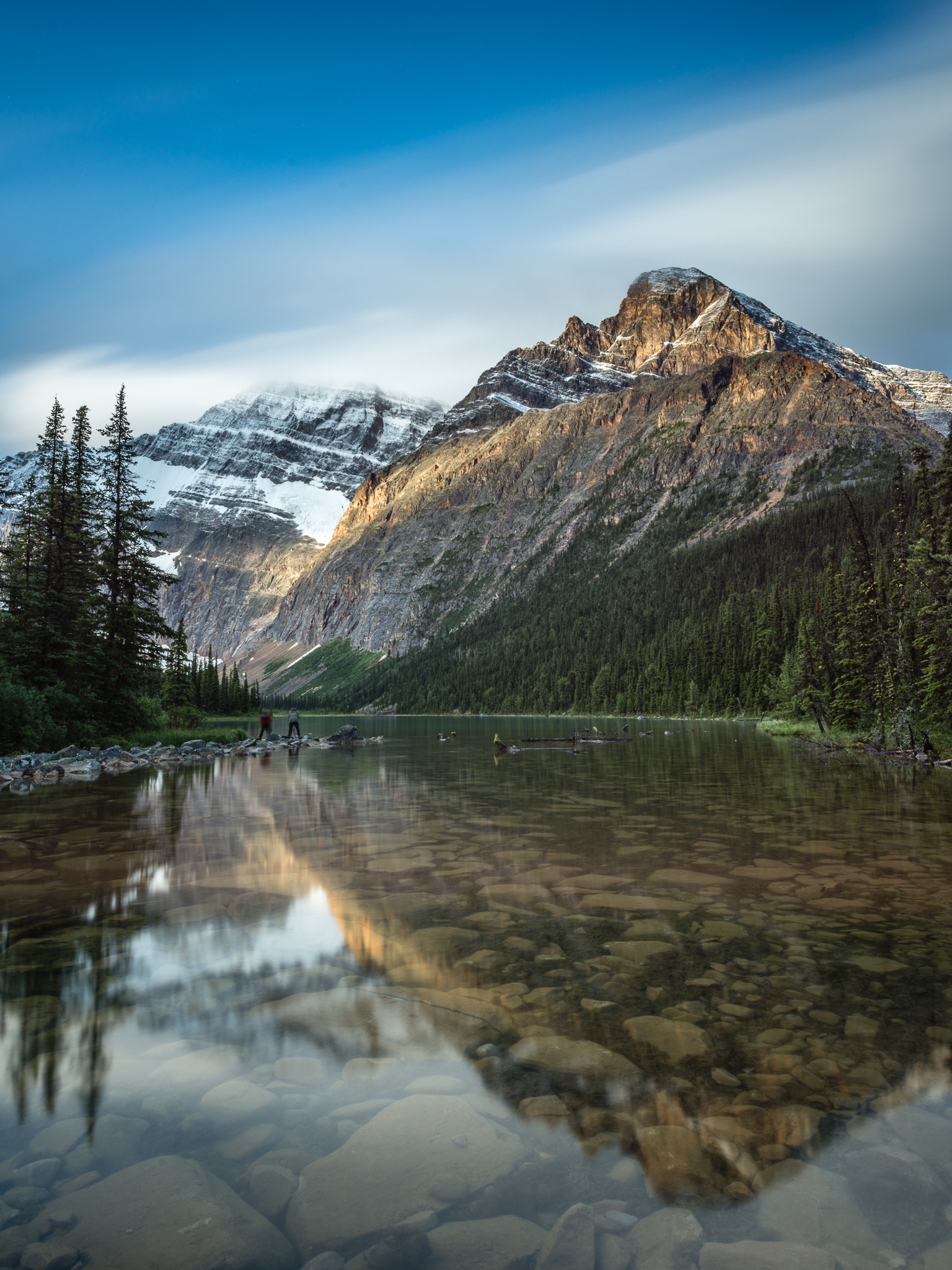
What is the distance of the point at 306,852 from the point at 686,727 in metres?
70.7

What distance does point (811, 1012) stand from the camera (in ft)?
19.9

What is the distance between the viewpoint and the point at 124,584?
39594mm

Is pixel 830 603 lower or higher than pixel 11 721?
higher

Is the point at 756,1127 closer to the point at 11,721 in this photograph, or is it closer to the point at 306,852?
the point at 306,852

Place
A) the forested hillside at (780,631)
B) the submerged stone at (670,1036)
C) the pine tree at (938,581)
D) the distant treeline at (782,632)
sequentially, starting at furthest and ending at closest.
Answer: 1. the forested hillside at (780,631)
2. the distant treeline at (782,632)
3. the pine tree at (938,581)
4. the submerged stone at (670,1036)

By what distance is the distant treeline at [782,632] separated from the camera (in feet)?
109

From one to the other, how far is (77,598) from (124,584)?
3.51 m

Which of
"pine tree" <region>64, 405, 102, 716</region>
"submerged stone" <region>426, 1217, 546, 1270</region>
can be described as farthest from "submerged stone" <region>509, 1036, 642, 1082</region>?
"pine tree" <region>64, 405, 102, 716</region>

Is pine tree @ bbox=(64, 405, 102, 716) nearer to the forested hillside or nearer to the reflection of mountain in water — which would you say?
the reflection of mountain in water

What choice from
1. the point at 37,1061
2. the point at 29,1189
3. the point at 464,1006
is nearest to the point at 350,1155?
the point at 29,1189

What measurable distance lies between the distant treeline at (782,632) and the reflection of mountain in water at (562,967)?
22.7 metres

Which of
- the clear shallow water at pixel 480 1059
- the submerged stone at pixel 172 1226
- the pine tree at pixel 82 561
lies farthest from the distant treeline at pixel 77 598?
the submerged stone at pixel 172 1226

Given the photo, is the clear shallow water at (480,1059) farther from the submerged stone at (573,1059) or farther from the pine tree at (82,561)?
the pine tree at (82,561)

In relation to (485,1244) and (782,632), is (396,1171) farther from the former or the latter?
(782,632)
